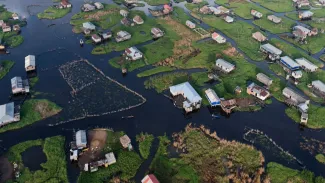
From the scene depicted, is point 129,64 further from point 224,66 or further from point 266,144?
point 266,144

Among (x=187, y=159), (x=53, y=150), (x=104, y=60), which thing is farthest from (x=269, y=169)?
(x=104, y=60)

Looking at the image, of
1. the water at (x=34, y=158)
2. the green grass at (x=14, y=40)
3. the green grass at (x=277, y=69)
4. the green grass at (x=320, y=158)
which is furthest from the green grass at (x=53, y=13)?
the green grass at (x=320, y=158)

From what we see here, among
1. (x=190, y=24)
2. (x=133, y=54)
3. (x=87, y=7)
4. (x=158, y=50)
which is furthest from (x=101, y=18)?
(x=190, y=24)

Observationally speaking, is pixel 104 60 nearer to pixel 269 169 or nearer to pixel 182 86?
pixel 182 86

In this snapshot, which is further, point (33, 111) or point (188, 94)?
point (188, 94)

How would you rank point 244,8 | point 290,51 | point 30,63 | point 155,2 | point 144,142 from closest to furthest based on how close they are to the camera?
point 144,142, point 30,63, point 290,51, point 244,8, point 155,2

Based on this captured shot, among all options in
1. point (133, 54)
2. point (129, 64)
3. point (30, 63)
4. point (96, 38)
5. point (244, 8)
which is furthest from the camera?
point (244, 8)
